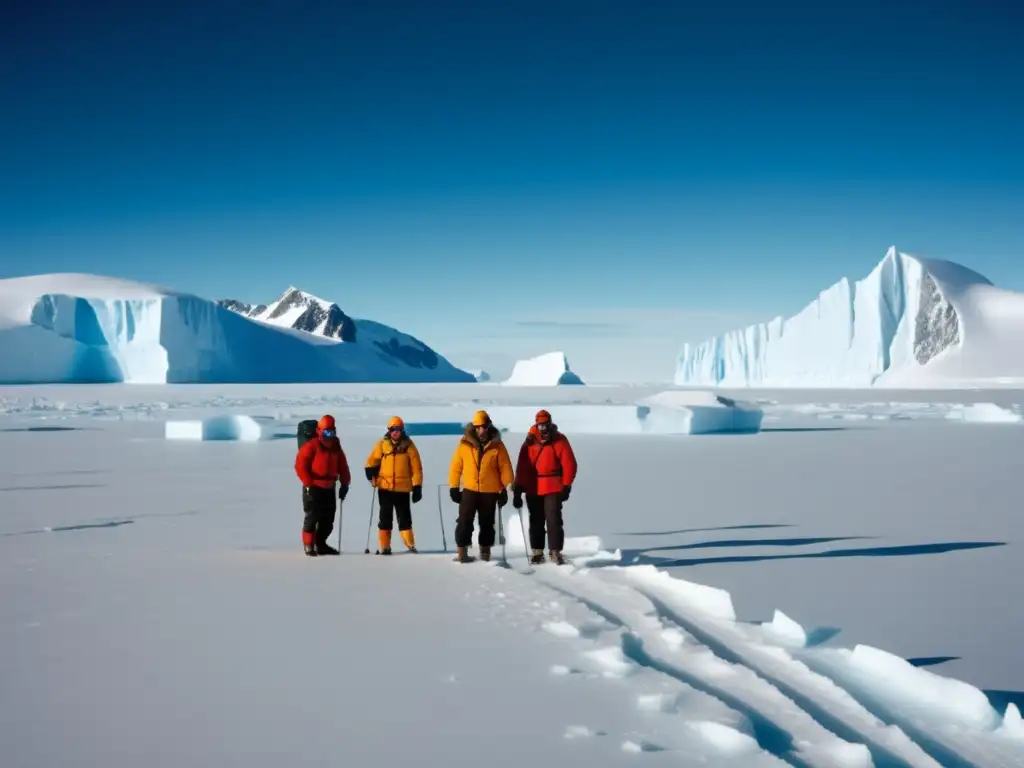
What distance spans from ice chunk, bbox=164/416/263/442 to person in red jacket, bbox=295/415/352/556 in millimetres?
14071

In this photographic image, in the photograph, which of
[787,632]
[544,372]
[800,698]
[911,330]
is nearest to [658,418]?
[787,632]

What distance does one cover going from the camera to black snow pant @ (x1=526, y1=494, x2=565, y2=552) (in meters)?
5.76

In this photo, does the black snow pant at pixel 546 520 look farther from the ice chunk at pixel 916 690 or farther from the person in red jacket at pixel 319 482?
the ice chunk at pixel 916 690

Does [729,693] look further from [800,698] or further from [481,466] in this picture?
[481,466]

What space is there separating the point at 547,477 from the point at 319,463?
1556mm

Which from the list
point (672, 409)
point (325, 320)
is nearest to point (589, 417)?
point (672, 409)

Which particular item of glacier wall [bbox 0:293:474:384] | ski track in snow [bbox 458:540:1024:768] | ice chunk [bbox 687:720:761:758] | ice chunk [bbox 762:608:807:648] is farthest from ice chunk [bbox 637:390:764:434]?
glacier wall [bbox 0:293:474:384]

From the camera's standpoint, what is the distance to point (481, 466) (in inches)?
230

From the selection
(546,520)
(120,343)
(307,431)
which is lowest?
(546,520)

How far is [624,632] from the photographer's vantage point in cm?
389

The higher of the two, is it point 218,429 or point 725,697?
point 218,429

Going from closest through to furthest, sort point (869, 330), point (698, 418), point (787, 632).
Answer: point (787, 632) → point (698, 418) → point (869, 330)

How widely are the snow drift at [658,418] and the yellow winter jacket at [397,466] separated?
53.3 feet

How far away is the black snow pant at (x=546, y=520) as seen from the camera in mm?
5762
